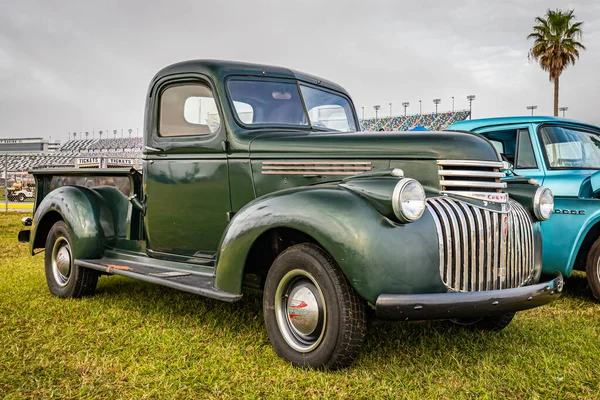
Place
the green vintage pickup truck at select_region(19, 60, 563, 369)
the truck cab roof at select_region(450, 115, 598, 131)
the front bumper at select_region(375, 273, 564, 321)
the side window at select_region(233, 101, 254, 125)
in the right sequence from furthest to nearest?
the truck cab roof at select_region(450, 115, 598, 131) → the side window at select_region(233, 101, 254, 125) → the green vintage pickup truck at select_region(19, 60, 563, 369) → the front bumper at select_region(375, 273, 564, 321)

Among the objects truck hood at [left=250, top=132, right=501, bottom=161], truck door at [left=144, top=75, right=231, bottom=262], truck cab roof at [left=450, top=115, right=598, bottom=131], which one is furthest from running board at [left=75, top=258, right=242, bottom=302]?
truck cab roof at [left=450, top=115, right=598, bottom=131]

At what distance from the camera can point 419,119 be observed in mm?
44844

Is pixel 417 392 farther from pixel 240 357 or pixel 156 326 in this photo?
pixel 156 326

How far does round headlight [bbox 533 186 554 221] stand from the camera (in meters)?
3.73

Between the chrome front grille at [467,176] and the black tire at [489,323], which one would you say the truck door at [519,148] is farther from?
the chrome front grille at [467,176]

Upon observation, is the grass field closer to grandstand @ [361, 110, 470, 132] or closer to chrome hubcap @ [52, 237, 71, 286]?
chrome hubcap @ [52, 237, 71, 286]

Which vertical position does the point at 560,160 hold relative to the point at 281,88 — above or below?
below

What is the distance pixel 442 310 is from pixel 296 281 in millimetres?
879

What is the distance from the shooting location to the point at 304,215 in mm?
3160

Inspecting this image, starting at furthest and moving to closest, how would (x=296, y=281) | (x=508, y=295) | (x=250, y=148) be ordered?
(x=250, y=148)
(x=296, y=281)
(x=508, y=295)

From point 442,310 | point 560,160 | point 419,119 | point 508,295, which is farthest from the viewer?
point 419,119

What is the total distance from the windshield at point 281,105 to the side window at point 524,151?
2231mm

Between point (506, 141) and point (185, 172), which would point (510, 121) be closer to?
point (506, 141)

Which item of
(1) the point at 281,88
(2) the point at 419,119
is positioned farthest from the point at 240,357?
(2) the point at 419,119
